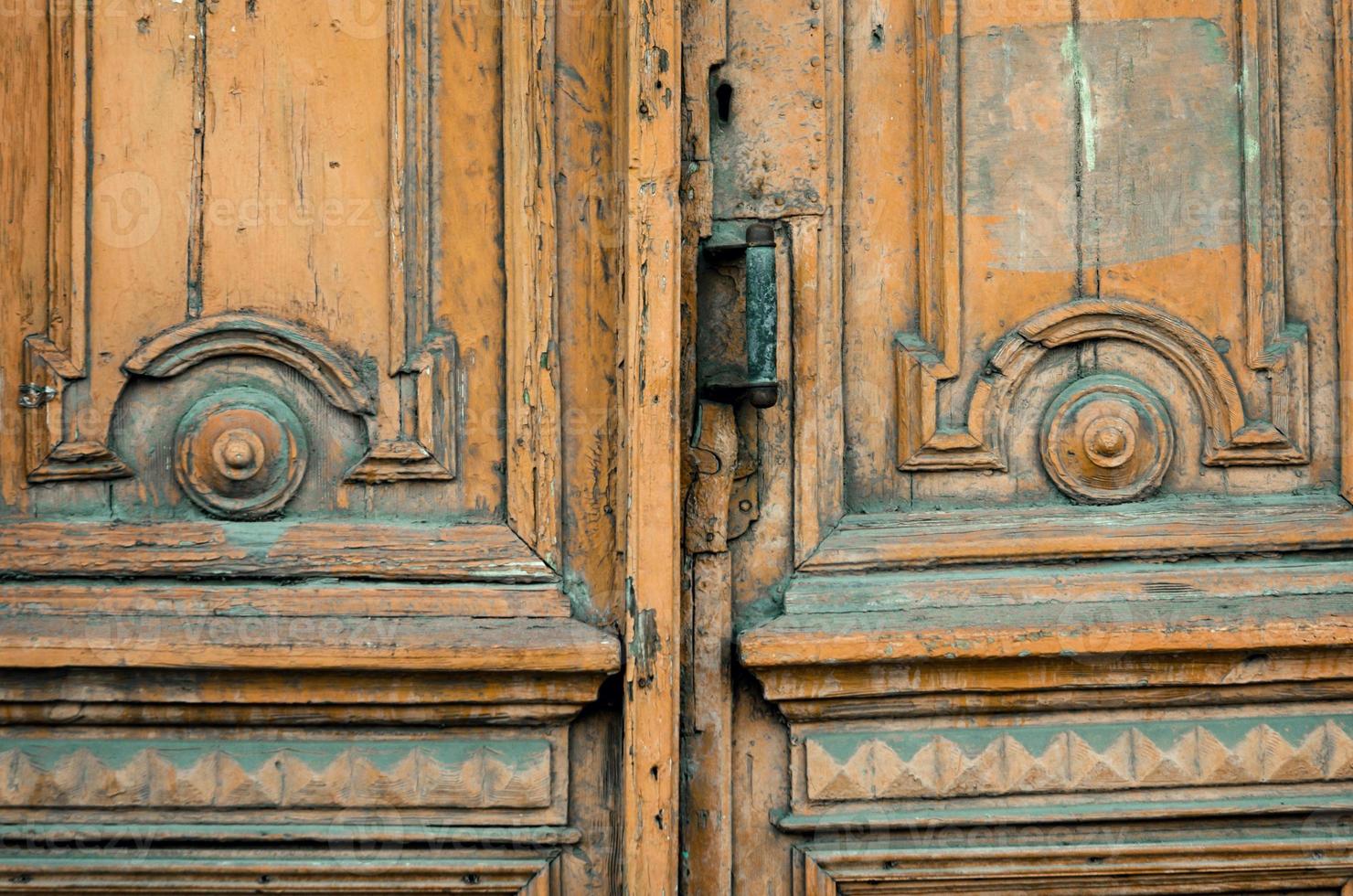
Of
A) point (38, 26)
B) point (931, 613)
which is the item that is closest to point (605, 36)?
point (38, 26)

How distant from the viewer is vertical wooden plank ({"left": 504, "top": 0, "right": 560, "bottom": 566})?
1460 millimetres

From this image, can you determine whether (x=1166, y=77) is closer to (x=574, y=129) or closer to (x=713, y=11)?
(x=713, y=11)

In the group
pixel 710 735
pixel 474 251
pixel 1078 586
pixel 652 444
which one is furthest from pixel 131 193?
pixel 1078 586

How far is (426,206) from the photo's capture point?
4.86ft

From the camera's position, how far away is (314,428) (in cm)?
149

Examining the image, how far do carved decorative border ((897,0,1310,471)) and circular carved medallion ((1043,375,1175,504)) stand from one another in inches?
2.3

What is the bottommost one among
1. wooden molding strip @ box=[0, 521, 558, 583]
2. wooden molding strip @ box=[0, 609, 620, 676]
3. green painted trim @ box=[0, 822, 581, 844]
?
green painted trim @ box=[0, 822, 581, 844]

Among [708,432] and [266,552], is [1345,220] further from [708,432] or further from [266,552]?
[266,552]

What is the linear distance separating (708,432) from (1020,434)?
0.39 meters

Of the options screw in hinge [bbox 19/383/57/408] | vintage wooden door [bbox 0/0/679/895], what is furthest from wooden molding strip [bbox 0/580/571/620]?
screw in hinge [bbox 19/383/57/408]

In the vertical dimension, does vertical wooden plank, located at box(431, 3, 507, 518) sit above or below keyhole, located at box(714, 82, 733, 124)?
below

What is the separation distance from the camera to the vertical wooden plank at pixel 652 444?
4.54 feet

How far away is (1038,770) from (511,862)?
632 millimetres

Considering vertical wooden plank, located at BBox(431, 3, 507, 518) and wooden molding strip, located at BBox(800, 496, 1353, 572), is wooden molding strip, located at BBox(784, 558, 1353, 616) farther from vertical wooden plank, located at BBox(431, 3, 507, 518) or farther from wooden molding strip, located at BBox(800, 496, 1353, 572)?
vertical wooden plank, located at BBox(431, 3, 507, 518)
